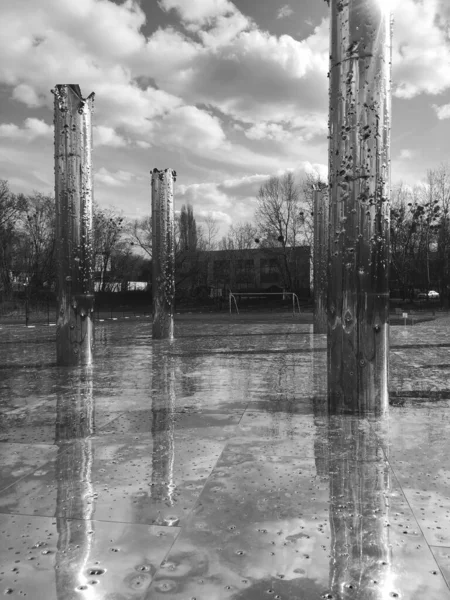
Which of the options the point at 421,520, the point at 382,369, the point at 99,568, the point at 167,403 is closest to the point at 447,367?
the point at 382,369

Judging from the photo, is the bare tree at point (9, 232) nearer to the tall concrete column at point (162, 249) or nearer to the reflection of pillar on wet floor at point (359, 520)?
the tall concrete column at point (162, 249)

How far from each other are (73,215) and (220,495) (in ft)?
23.5

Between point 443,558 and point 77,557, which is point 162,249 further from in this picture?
point 443,558

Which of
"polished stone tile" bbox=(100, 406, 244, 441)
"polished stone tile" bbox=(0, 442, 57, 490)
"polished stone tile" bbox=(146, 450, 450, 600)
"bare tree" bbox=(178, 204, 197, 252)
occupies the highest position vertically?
"bare tree" bbox=(178, 204, 197, 252)

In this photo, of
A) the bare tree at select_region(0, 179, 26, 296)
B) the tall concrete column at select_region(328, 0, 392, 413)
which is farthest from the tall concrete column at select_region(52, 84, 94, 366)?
the bare tree at select_region(0, 179, 26, 296)

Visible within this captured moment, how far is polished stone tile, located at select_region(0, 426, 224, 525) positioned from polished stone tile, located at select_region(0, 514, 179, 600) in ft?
0.49

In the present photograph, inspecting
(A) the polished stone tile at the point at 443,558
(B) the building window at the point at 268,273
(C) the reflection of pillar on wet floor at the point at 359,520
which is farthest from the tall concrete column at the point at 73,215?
(B) the building window at the point at 268,273

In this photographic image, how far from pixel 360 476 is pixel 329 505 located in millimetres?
639

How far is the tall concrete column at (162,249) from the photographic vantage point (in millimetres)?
15047

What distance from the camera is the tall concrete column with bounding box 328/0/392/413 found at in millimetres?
5789

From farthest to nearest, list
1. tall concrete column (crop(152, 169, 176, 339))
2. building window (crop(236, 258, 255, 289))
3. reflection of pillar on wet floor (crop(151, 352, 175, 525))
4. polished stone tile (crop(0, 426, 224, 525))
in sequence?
building window (crop(236, 258, 255, 289)) < tall concrete column (crop(152, 169, 176, 339)) < reflection of pillar on wet floor (crop(151, 352, 175, 525)) < polished stone tile (crop(0, 426, 224, 525))

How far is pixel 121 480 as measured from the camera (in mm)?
3889

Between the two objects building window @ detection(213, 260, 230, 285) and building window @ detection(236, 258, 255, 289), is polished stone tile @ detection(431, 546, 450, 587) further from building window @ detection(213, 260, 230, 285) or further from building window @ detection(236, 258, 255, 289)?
building window @ detection(236, 258, 255, 289)

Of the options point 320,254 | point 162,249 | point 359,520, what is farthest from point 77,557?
point 320,254
